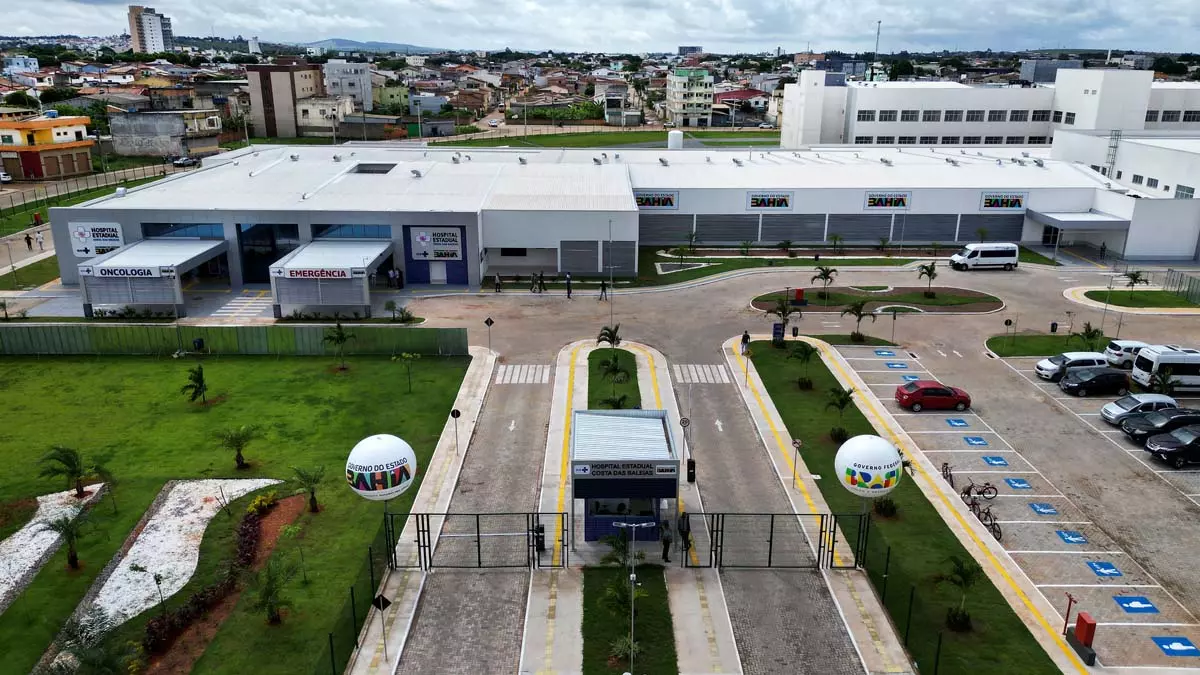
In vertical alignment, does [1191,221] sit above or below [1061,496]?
above

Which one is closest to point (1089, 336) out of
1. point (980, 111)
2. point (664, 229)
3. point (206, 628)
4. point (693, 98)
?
point (664, 229)

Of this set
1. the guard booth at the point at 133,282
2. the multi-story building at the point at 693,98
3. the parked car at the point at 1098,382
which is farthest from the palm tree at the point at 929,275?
the multi-story building at the point at 693,98

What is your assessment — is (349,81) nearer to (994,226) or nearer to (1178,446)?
(994,226)

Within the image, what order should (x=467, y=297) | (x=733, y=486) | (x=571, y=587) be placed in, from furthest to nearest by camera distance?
(x=467, y=297) → (x=733, y=486) → (x=571, y=587)

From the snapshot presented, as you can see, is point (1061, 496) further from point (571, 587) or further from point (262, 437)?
point (262, 437)

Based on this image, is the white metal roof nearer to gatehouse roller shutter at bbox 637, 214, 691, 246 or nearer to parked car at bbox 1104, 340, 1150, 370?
parked car at bbox 1104, 340, 1150, 370

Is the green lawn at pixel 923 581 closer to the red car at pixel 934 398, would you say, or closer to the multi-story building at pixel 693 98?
the red car at pixel 934 398

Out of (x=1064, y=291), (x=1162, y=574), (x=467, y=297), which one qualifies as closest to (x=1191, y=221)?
(x=1064, y=291)
